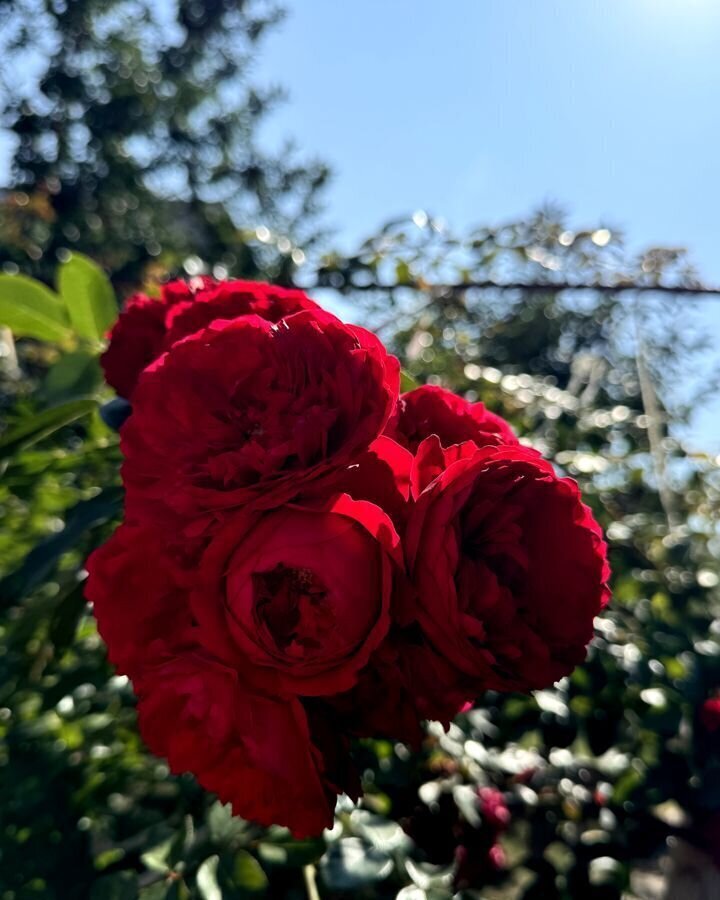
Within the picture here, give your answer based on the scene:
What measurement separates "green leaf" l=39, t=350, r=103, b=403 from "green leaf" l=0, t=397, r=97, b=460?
0.28 feet

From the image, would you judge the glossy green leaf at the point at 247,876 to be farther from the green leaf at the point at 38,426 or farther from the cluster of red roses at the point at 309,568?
the green leaf at the point at 38,426

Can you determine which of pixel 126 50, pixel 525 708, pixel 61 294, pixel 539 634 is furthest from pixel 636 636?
pixel 126 50

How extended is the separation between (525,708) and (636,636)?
192 mm

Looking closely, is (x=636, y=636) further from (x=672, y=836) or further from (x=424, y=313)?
(x=424, y=313)

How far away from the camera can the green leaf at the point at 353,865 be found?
2.33ft

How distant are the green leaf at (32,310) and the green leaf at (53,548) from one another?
0.36 metres

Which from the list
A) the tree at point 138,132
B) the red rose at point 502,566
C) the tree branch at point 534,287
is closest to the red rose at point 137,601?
the red rose at point 502,566

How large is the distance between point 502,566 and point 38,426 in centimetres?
64

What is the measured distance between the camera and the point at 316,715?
0.52 meters

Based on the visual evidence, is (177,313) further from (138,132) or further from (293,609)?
(138,132)

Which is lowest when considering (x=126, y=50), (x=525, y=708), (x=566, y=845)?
(x=566, y=845)

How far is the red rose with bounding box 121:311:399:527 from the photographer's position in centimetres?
49

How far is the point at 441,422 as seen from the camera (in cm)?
60

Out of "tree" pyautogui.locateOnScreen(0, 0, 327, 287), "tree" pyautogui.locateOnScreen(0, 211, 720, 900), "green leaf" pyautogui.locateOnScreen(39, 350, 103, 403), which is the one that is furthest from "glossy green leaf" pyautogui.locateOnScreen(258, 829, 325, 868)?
"tree" pyautogui.locateOnScreen(0, 0, 327, 287)
